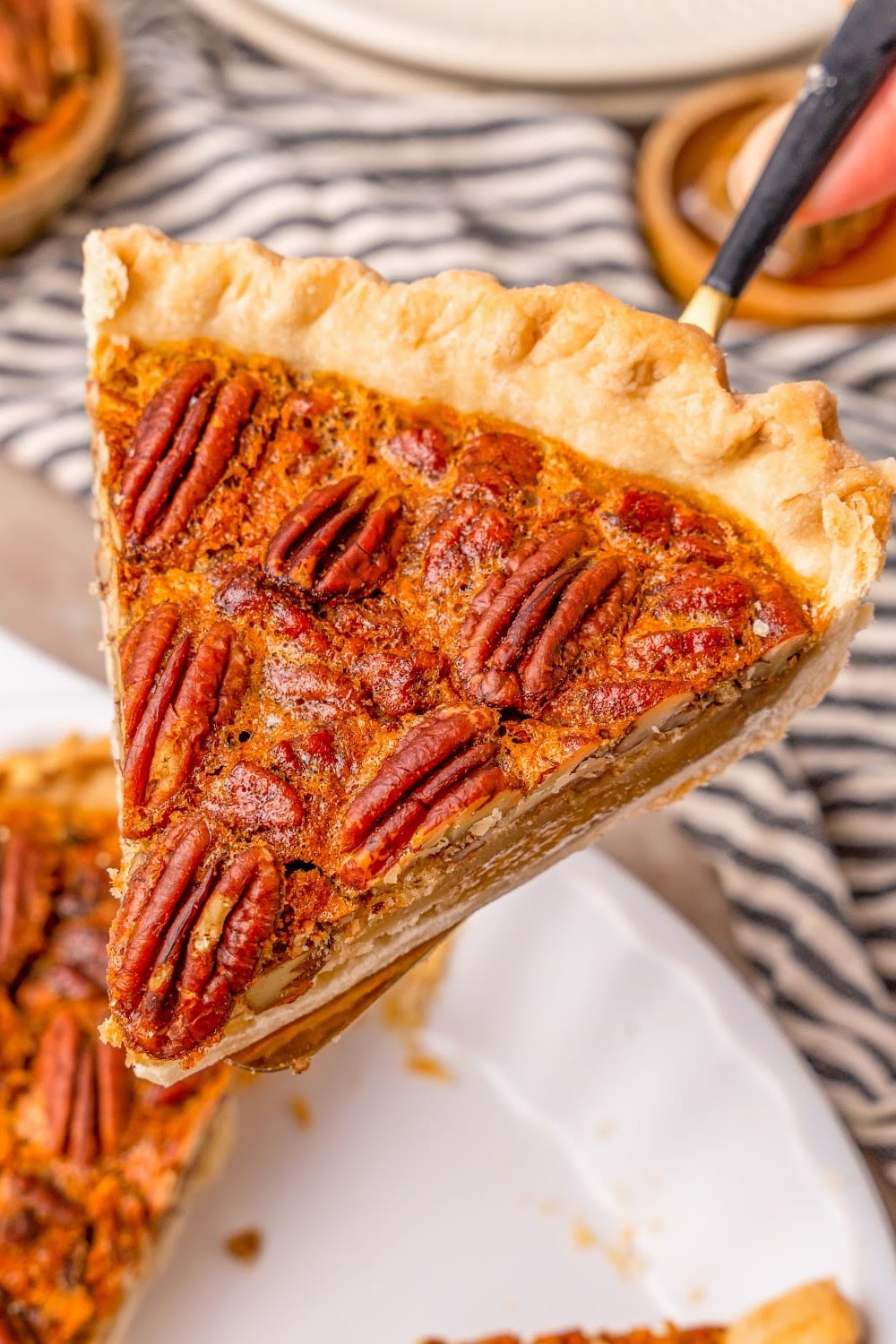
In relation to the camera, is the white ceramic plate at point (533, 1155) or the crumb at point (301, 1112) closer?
the white ceramic plate at point (533, 1155)

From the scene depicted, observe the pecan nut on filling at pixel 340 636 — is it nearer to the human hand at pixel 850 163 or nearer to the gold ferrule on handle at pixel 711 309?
the gold ferrule on handle at pixel 711 309

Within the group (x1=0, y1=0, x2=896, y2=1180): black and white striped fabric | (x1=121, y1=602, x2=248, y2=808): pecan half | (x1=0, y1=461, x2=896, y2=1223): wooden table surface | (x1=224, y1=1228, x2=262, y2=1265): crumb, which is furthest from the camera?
(x1=0, y1=461, x2=896, y2=1223): wooden table surface

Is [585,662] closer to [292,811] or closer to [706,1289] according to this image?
[292,811]

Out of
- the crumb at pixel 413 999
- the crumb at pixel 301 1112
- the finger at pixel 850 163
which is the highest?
the finger at pixel 850 163

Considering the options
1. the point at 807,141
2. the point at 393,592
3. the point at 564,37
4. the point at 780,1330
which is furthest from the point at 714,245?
the point at 780,1330

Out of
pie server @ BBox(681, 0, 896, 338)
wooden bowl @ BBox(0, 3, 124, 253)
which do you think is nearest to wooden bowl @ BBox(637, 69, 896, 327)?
pie server @ BBox(681, 0, 896, 338)

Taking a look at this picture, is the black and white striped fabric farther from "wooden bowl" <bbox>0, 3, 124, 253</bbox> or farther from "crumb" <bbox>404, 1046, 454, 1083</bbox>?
"crumb" <bbox>404, 1046, 454, 1083</bbox>

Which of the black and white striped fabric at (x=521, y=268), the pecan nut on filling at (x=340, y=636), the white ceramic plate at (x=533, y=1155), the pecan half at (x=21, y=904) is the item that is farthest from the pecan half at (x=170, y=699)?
the black and white striped fabric at (x=521, y=268)
